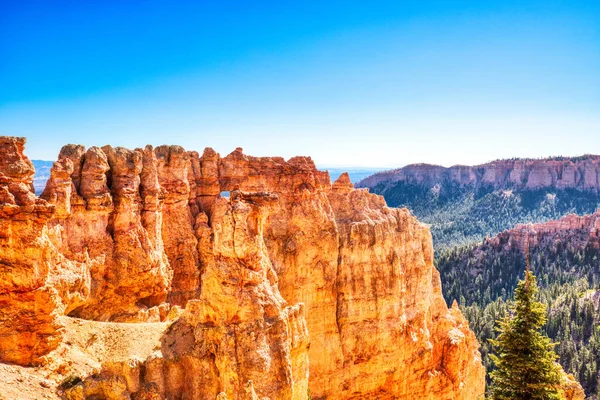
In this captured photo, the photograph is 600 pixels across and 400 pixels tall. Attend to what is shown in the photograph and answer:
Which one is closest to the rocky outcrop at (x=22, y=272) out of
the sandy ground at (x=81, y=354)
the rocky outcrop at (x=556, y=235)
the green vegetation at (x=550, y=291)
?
the sandy ground at (x=81, y=354)

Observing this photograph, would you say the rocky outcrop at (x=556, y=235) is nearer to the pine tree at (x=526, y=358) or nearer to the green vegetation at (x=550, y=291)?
the green vegetation at (x=550, y=291)

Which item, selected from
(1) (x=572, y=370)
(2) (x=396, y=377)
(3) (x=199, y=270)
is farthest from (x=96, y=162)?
(1) (x=572, y=370)

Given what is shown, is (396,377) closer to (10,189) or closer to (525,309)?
(525,309)

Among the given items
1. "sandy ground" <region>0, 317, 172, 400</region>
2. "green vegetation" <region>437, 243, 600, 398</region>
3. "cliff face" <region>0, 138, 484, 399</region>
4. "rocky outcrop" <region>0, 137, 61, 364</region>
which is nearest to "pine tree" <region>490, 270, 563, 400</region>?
"cliff face" <region>0, 138, 484, 399</region>

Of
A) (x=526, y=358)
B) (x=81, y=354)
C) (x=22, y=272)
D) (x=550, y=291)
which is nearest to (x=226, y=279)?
(x=81, y=354)

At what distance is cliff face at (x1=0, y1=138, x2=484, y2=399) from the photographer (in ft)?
61.5

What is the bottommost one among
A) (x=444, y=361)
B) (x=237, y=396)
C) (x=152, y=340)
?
(x=444, y=361)

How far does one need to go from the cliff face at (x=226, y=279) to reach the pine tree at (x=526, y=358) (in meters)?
8.29

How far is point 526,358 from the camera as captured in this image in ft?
60.5

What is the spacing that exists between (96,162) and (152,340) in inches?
403

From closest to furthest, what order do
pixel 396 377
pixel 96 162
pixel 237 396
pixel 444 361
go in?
pixel 237 396, pixel 96 162, pixel 396 377, pixel 444 361

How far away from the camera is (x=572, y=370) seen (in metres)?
63.7

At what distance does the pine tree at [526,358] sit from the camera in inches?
719

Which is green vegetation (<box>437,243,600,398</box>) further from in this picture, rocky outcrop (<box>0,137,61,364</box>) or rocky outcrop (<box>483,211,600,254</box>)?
rocky outcrop (<box>0,137,61,364</box>)
